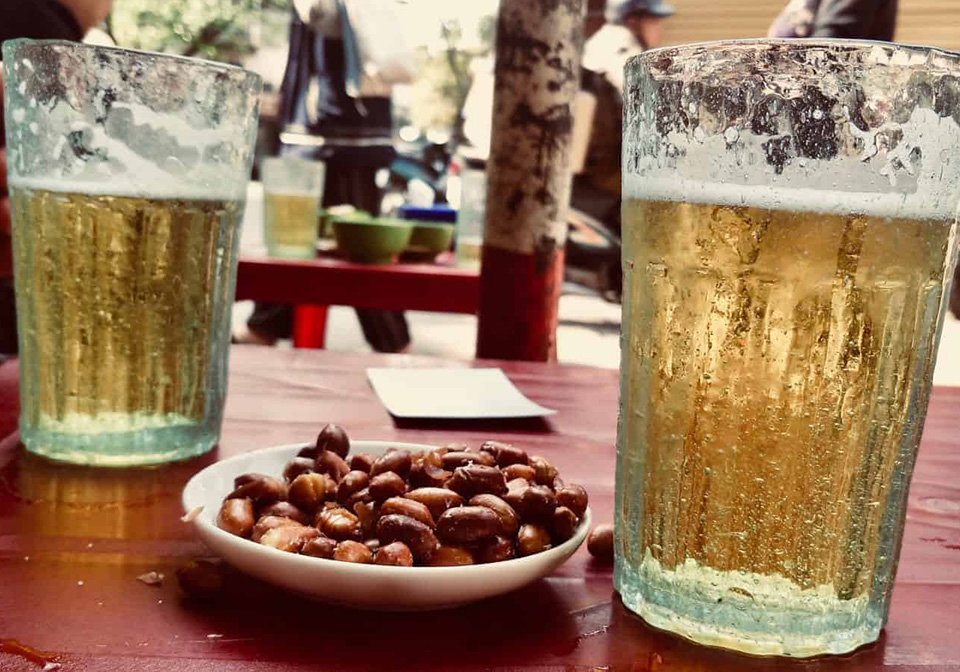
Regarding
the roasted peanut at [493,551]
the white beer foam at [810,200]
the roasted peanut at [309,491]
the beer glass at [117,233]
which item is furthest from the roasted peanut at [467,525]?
the beer glass at [117,233]

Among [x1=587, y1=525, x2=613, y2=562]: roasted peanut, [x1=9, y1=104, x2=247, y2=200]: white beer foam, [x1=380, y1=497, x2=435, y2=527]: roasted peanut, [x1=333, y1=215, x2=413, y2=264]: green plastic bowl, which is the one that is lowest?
[x1=587, y1=525, x2=613, y2=562]: roasted peanut

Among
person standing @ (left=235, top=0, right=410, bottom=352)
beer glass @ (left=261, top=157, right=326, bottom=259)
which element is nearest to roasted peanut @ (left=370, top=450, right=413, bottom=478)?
beer glass @ (left=261, top=157, right=326, bottom=259)

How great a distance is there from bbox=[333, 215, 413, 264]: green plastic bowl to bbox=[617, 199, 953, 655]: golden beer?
1.89 meters

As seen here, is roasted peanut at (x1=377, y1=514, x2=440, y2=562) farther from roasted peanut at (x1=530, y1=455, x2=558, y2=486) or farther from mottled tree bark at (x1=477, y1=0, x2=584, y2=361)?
mottled tree bark at (x1=477, y1=0, x2=584, y2=361)

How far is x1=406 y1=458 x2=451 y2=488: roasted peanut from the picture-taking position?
0.61 meters

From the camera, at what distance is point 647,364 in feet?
1.73

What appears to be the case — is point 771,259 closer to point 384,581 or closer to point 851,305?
point 851,305

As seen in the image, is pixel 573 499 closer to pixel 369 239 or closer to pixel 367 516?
pixel 367 516

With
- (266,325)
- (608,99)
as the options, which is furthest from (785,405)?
(608,99)

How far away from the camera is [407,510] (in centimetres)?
54

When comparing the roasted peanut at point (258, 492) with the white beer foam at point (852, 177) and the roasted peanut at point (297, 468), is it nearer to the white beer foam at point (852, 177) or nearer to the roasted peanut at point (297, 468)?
the roasted peanut at point (297, 468)

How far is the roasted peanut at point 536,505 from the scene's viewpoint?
0.56 metres

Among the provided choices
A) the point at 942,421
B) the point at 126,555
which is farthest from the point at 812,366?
the point at 942,421

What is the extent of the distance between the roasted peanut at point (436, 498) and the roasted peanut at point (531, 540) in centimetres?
5
